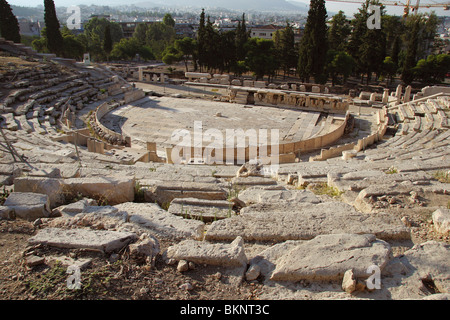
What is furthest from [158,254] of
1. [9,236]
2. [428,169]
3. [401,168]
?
[428,169]

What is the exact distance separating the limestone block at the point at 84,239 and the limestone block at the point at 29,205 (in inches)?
32.3

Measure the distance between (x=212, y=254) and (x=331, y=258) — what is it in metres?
1.18

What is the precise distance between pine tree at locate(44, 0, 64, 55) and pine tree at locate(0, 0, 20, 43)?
2825mm

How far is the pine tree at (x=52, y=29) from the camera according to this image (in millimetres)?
32716

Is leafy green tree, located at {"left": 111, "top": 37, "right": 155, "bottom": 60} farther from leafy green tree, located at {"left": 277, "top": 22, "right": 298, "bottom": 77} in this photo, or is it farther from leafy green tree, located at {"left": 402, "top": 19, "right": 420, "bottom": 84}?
leafy green tree, located at {"left": 402, "top": 19, "right": 420, "bottom": 84}

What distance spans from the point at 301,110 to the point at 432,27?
38.9 metres

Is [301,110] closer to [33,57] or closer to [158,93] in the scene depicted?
[158,93]

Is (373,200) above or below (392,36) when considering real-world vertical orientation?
below

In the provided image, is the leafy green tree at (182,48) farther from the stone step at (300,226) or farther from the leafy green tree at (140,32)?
the stone step at (300,226)

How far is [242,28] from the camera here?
4212cm

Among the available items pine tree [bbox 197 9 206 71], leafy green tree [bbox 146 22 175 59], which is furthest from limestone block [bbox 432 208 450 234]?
leafy green tree [bbox 146 22 175 59]

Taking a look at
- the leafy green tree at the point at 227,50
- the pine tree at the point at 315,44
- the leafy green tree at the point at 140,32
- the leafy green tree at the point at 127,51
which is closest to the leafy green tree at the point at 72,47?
the leafy green tree at the point at 127,51

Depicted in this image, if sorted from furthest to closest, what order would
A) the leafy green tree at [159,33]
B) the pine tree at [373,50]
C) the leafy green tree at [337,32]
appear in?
1. the leafy green tree at [159,33]
2. the leafy green tree at [337,32]
3. the pine tree at [373,50]

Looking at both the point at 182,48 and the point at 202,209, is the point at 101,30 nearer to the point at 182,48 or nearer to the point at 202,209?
the point at 182,48
